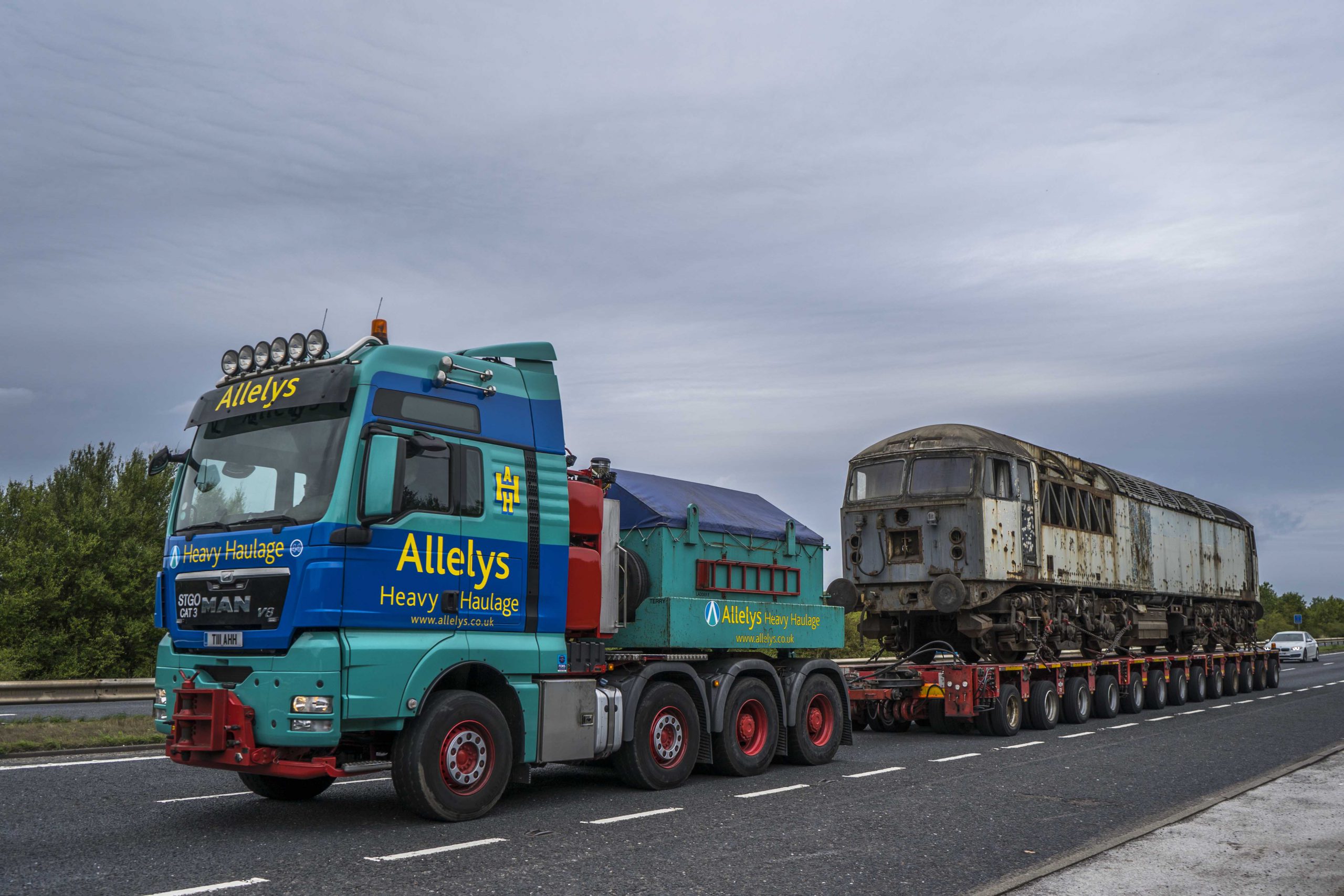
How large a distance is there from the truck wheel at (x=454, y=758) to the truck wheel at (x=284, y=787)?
149 cm

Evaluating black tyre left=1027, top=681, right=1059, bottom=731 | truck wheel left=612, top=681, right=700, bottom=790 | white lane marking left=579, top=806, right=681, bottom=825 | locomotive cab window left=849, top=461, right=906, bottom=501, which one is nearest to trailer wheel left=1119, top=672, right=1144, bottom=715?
black tyre left=1027, top=681, right=1059, bottom=731

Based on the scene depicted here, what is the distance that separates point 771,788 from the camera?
35.0 ft

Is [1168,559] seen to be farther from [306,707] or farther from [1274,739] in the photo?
[306,707]

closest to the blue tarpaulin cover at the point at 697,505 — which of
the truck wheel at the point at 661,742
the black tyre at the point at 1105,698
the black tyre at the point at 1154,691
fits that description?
the truck wheel at the point at 661,742

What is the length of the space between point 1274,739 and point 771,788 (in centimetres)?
872

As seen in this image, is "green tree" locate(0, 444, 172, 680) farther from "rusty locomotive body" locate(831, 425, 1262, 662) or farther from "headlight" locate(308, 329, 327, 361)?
"headlight" locate(308, 329, 327, 361)

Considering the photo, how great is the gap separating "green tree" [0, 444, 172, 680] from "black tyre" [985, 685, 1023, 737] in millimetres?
24284

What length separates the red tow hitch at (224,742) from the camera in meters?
7.88

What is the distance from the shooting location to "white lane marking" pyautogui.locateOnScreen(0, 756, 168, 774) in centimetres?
1082

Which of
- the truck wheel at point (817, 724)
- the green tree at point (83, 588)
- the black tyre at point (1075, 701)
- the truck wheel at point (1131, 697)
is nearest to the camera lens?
the truck wheel at point (817, 724)

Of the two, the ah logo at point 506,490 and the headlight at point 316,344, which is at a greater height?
the headlight at point 316,344

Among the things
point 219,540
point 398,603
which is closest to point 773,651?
point 398,603

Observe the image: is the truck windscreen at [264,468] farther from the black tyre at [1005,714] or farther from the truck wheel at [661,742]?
the black tyre at [1005,714]

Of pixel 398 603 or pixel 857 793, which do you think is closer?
pixel 398 603
